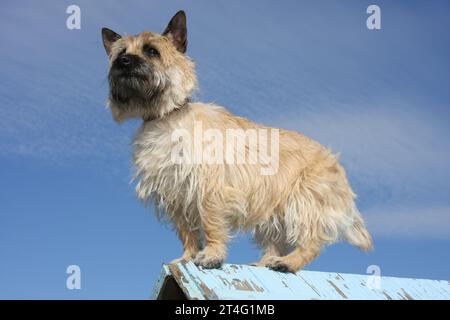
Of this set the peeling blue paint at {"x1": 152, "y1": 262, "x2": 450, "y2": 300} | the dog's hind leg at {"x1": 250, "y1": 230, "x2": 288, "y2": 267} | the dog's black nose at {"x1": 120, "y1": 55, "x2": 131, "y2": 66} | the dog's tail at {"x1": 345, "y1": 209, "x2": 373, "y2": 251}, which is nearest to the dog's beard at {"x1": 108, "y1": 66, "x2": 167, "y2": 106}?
the dog's black nose at {"x1": 120, "y1": 55, "x2": 131, "y2": 66}

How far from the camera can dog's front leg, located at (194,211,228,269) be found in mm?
8227

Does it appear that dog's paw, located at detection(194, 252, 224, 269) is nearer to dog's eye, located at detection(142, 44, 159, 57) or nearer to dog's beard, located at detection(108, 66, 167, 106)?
dog's beard, located at detection(108, 66, 167, 106)

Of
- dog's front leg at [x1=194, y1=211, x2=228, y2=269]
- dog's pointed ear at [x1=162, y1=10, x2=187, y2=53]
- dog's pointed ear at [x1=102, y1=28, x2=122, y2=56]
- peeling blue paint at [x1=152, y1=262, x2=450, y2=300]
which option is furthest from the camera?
dog's pointed ear at [x1=102, y1=28, x2=122, y2=56]

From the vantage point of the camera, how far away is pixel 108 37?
925cm

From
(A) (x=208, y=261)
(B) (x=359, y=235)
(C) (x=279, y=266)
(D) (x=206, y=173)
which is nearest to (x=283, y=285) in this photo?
Result: (C) (x=279, y=266)

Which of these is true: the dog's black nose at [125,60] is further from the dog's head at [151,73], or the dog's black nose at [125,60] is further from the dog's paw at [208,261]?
the dog's paw at [208,261]

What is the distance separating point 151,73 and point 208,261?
7.63 ft

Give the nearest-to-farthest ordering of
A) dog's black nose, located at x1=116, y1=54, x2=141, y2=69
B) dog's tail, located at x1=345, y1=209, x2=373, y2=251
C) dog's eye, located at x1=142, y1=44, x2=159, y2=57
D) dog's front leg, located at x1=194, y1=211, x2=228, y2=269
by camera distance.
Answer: dog's front leg, located at x1=194, y1=211, x2=228, y2=269
dog's black nose, located at x1=116, y1=54, x2=141, y2=69
dog's eye, located at x1=142, y1=44, x2=159, y2=57
dog's tail, located at x1=345, y1=209, x2=373, y2=251

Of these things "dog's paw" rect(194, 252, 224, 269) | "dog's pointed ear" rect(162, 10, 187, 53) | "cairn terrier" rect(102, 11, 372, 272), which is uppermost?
"dog's pointed ear" rect(162, 10, 187, 53)

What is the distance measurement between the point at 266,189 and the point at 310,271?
1.15m

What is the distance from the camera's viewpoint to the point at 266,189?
898cm

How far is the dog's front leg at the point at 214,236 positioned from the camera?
823 cm

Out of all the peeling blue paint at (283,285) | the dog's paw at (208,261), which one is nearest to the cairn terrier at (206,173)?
the dog's paw at (208,261)
